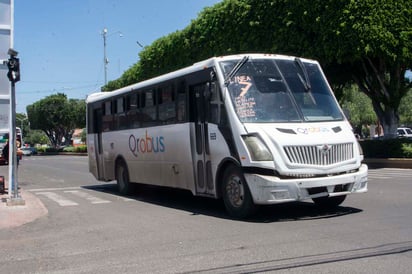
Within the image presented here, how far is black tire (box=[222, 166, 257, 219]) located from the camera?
8.81 metres

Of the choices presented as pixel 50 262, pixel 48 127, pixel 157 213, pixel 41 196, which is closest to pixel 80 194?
pixel 41 196

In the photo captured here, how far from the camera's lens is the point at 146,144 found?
1259cm

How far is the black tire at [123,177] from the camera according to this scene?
46.4ft

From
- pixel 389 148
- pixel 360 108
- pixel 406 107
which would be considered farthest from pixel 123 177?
pixel 360 108

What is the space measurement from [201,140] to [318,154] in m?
2.48

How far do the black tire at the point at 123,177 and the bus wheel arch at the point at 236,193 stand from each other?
16.8 feet

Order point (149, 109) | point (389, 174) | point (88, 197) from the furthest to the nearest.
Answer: point (389, 174) → point (88, 197) → point (149, 109)

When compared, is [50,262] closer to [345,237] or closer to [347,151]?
[345,237]

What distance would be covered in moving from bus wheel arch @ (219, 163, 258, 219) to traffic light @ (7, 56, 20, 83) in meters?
5.83

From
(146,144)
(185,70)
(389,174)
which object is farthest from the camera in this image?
(389,174)

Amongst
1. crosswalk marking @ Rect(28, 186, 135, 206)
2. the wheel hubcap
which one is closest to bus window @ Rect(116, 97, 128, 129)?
crosswalk marking @ Rect(28, 186, 135, 206)

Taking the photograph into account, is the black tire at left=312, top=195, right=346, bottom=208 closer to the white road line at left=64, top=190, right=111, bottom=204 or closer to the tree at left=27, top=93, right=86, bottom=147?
the white road line at left=64, top=190, right=111, bottom=204

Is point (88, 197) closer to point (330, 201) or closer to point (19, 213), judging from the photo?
point (19, 213)

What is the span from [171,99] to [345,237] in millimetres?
5347
